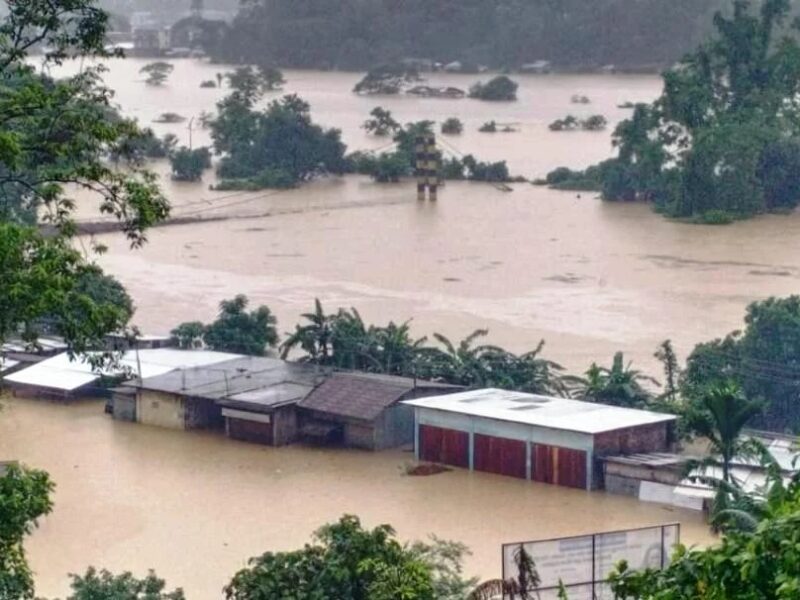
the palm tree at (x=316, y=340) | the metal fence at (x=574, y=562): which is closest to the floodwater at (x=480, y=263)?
the palm tree at (x=316, y=340)

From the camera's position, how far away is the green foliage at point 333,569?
5.42 meters

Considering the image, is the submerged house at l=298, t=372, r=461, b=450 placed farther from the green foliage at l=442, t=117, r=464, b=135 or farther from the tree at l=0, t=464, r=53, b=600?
the green foliage at l=442, t=117, r=464, b=135

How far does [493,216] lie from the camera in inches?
690

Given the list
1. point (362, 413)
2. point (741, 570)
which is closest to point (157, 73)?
point (362, 413)

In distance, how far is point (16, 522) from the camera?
158 inches

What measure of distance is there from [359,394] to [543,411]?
102cm

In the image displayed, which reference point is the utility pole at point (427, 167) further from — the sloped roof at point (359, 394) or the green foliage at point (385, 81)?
the green foliage at point (385, 81)

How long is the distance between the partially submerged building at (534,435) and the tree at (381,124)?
14.7 metres

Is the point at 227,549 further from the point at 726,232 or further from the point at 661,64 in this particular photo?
the point at 661,64

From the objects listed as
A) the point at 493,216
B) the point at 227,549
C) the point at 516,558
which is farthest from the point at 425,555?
the point at 493,216

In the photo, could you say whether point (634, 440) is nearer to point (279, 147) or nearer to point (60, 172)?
point (60, 172)

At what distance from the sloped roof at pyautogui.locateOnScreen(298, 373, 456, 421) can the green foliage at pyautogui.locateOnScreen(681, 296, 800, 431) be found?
130 centimetres

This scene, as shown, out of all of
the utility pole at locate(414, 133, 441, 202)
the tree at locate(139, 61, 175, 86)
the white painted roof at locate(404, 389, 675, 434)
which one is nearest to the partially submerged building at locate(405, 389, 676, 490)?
the white painted roof at locate(404, 389, 675, 434)

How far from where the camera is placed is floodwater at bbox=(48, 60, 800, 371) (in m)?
12.1
